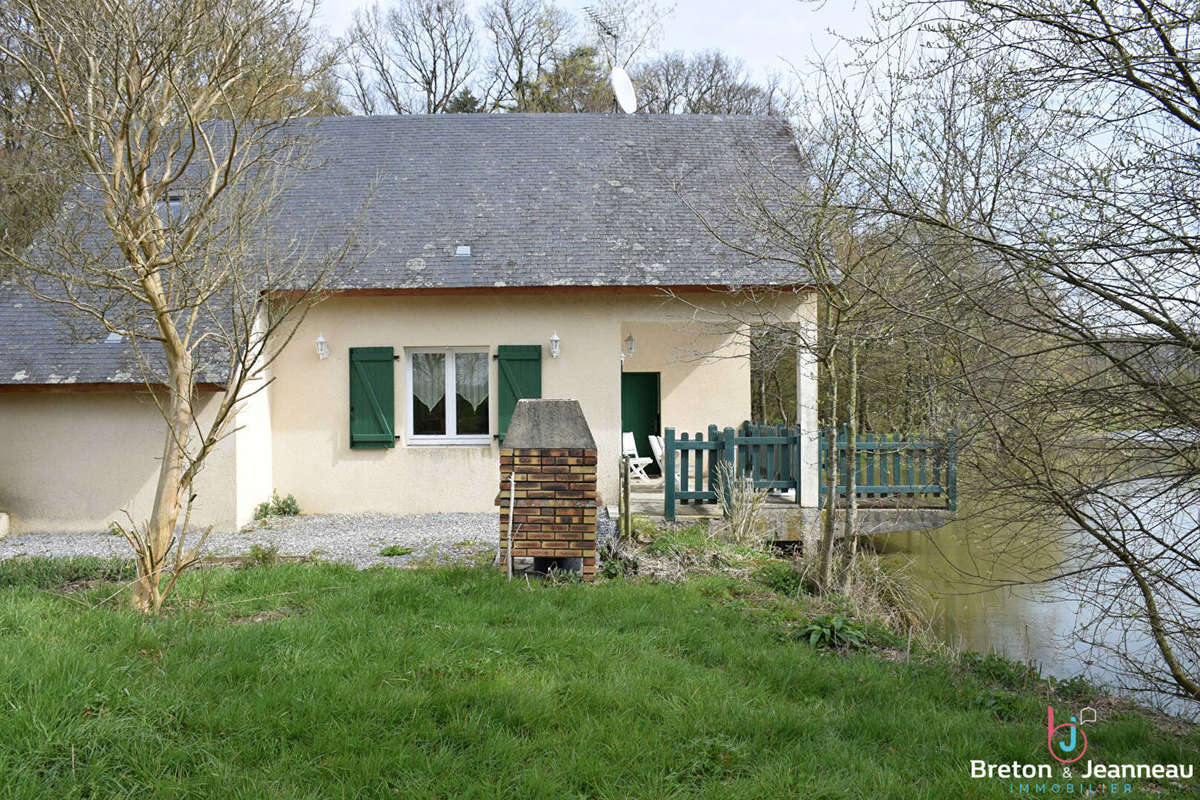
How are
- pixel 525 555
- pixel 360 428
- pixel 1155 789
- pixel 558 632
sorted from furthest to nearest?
pixel 360 428, pixel 525 555, pixel 558 632, pixel 1155 789

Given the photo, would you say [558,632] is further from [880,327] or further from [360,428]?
[360,428]

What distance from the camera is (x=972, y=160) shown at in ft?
20.3

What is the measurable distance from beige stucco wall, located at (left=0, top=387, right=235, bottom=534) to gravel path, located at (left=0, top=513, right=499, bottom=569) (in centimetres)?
38

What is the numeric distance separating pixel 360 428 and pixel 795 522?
18.6 feet

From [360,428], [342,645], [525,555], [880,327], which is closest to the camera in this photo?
[342,645]

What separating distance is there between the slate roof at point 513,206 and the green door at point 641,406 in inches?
123

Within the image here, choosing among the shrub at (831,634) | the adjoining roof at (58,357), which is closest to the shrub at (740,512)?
the shrub at (831,634)

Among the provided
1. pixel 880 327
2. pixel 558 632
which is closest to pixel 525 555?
pixel 558 632

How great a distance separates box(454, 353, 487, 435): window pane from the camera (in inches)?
449

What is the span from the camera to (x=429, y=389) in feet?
37.4

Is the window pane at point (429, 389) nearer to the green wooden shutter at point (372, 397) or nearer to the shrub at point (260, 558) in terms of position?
the green wooden shutter at point (372, 397)

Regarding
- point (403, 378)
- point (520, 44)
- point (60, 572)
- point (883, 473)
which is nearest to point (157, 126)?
point (60, 572)

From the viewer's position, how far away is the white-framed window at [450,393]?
37.4ft

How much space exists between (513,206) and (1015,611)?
820 cm
